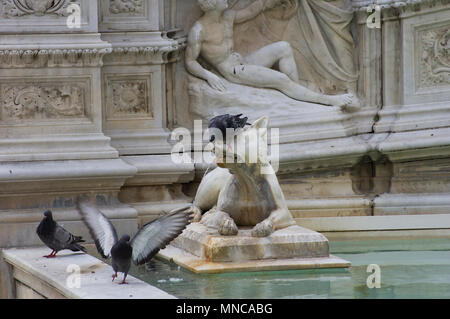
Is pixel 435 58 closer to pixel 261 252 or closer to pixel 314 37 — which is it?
pixel 314 37

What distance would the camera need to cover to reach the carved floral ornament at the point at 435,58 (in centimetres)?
1174

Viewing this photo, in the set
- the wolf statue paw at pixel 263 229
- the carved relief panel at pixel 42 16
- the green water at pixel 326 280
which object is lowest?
the green water at pixel 326 280

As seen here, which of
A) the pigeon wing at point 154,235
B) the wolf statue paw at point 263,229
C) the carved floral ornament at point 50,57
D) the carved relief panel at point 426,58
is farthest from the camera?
the carved relief panel at point 426,58

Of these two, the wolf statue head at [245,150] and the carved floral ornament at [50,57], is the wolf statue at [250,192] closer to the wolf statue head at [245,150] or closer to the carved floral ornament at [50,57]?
the wolf statue head at [245,150]

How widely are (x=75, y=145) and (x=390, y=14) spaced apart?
292 cm

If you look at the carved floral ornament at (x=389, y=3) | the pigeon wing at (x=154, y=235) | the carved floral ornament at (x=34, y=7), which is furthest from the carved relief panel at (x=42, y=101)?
the carved floral ornament at (x=389, y=3)

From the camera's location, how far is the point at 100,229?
31.1 feet

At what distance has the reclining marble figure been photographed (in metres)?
11.7

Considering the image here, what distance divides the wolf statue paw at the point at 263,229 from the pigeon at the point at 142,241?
20.5 inches

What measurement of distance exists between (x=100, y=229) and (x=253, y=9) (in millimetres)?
3176

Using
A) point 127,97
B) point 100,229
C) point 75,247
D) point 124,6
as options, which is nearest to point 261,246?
point 100,229
